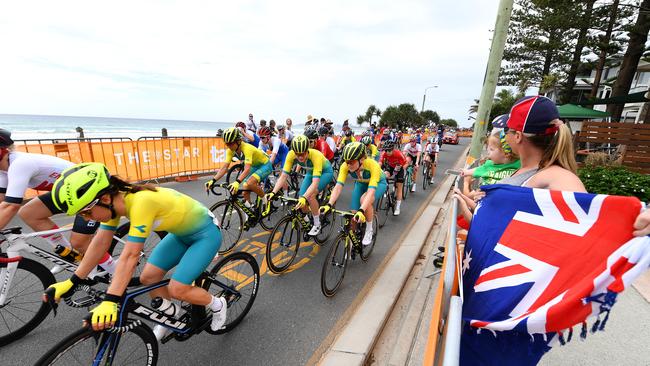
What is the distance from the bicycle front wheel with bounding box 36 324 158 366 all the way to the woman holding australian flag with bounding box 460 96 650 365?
8.05 ft

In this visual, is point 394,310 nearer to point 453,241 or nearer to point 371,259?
point 371,259

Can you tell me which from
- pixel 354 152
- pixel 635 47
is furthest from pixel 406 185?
pixel 635 47

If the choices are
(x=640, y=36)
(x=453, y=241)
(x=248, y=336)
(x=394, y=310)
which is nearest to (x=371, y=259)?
(x=394, y=310)

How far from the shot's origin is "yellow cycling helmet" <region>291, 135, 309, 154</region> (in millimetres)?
4679

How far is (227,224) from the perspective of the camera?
491cm

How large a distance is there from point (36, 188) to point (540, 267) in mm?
4947

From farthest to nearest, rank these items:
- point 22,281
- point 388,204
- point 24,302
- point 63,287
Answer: point 388,204 → point 24,302 → point 22,281 → point 63,287

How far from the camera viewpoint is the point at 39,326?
9.56ft

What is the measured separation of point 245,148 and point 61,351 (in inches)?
161

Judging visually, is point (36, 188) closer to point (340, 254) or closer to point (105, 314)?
point (105, 314)

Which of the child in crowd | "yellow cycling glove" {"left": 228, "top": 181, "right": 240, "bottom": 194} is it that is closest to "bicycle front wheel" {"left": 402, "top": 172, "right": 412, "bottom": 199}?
the child in crowd

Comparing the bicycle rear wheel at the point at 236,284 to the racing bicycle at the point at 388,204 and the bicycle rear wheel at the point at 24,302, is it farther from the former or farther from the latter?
the racing bicycle at the point at 388,204

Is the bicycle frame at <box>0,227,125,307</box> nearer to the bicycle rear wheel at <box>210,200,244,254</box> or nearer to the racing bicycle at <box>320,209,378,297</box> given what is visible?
the bicycle rear wheel at <box>210,200,244,254</box>

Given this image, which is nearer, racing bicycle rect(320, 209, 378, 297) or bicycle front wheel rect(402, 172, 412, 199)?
racing bicycle rect(320, 209, 378, 297)
